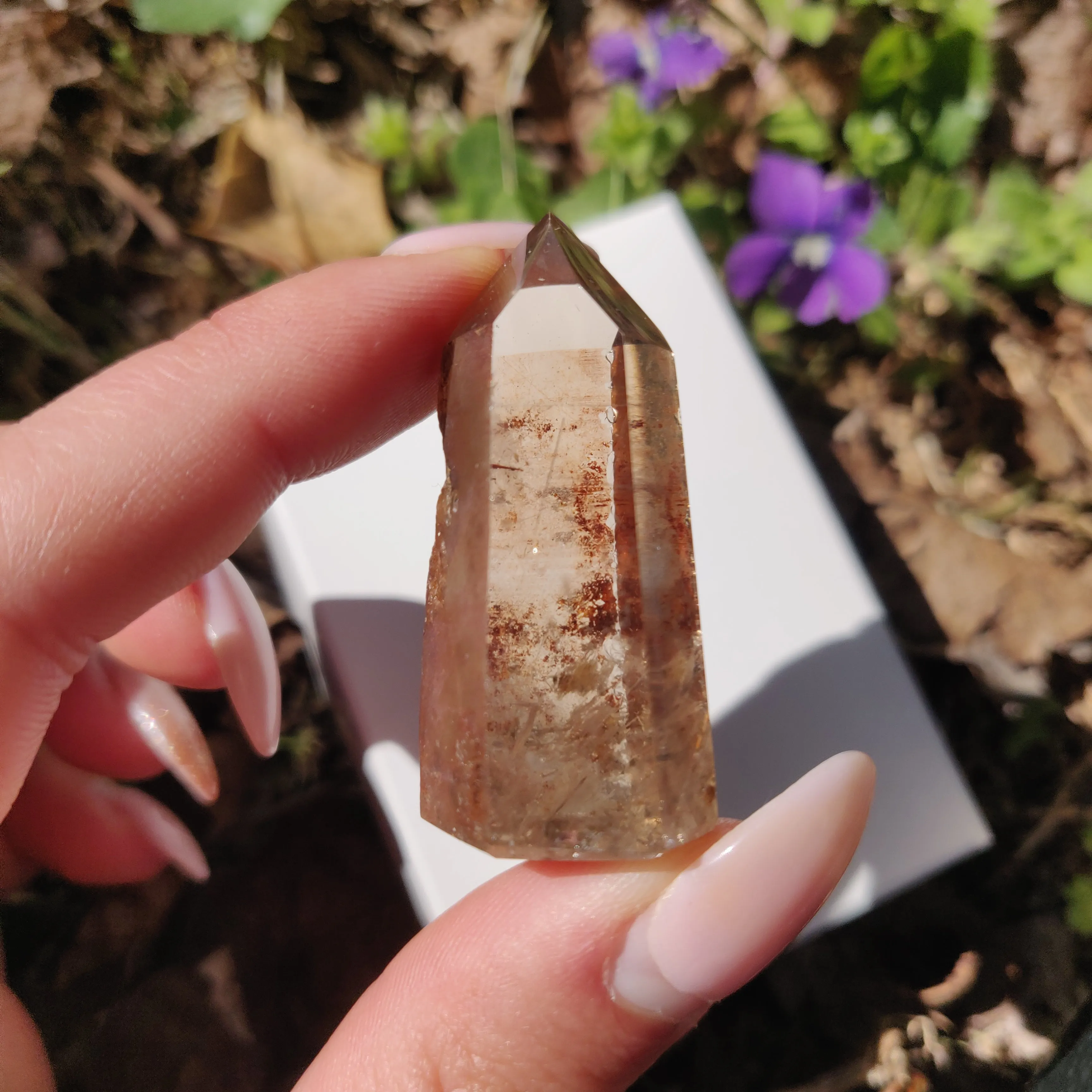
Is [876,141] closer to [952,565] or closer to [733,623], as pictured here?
[952,565]

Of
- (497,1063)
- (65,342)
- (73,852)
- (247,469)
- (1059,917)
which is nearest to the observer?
(497,1063)

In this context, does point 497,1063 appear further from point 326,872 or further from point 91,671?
point 91,671

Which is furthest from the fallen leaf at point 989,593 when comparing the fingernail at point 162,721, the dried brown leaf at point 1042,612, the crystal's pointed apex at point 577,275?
the fingernail at point 162,721

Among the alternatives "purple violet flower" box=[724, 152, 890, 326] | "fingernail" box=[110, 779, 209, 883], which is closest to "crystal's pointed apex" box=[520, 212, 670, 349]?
"purple violet flower" box=[724, 152, 890, 326]

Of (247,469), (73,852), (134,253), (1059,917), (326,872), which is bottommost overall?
(1059,917)

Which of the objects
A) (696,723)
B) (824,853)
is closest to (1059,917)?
(824,853)

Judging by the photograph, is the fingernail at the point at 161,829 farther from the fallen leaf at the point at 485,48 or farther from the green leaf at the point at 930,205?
the green leaf at the point at 930,205

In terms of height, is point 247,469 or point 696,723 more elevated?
point 247,469
